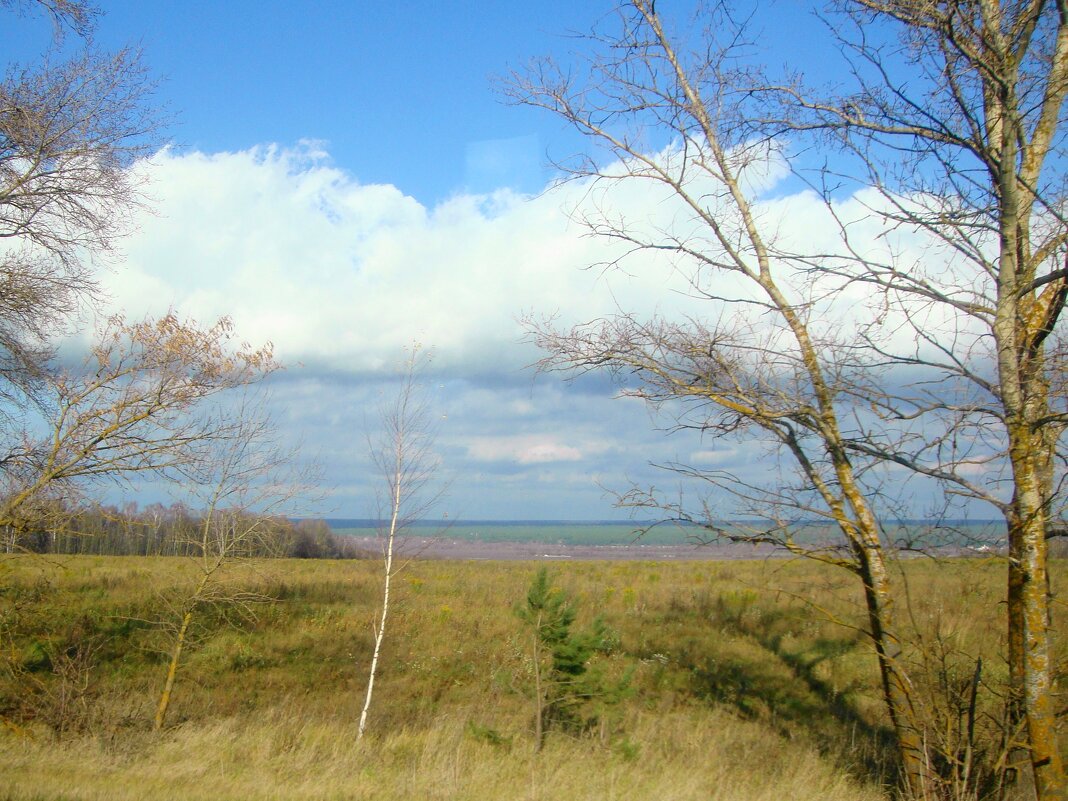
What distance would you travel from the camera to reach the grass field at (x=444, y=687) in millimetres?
7023

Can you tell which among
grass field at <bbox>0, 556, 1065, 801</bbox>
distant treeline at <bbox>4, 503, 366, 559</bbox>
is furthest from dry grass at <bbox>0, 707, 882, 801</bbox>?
distant treeline at <bbox>4, 503, 366, 559</bbox>

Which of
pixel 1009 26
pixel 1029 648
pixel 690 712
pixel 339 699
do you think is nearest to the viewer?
pixel 1029 648

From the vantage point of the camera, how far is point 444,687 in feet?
64.3

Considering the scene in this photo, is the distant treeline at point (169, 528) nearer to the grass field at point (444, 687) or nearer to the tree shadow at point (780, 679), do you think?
the grass field at point (444, 687)

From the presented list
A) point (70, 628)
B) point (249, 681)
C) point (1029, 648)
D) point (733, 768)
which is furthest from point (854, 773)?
point (70, 628)

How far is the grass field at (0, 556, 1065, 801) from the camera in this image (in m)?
7.02

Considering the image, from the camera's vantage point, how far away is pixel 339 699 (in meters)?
17.9

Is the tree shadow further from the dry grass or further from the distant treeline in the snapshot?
the distant treeline

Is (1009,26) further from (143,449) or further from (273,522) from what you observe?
(273,522)

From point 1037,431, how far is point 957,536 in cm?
104

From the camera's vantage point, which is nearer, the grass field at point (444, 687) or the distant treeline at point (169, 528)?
the grass field at point (444, 687)

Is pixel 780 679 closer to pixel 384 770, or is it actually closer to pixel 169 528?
pixel 384 770

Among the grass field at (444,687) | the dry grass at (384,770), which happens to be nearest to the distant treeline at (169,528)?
the grass field at (444,687)

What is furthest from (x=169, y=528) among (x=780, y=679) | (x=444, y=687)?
(x=780, y=679)
